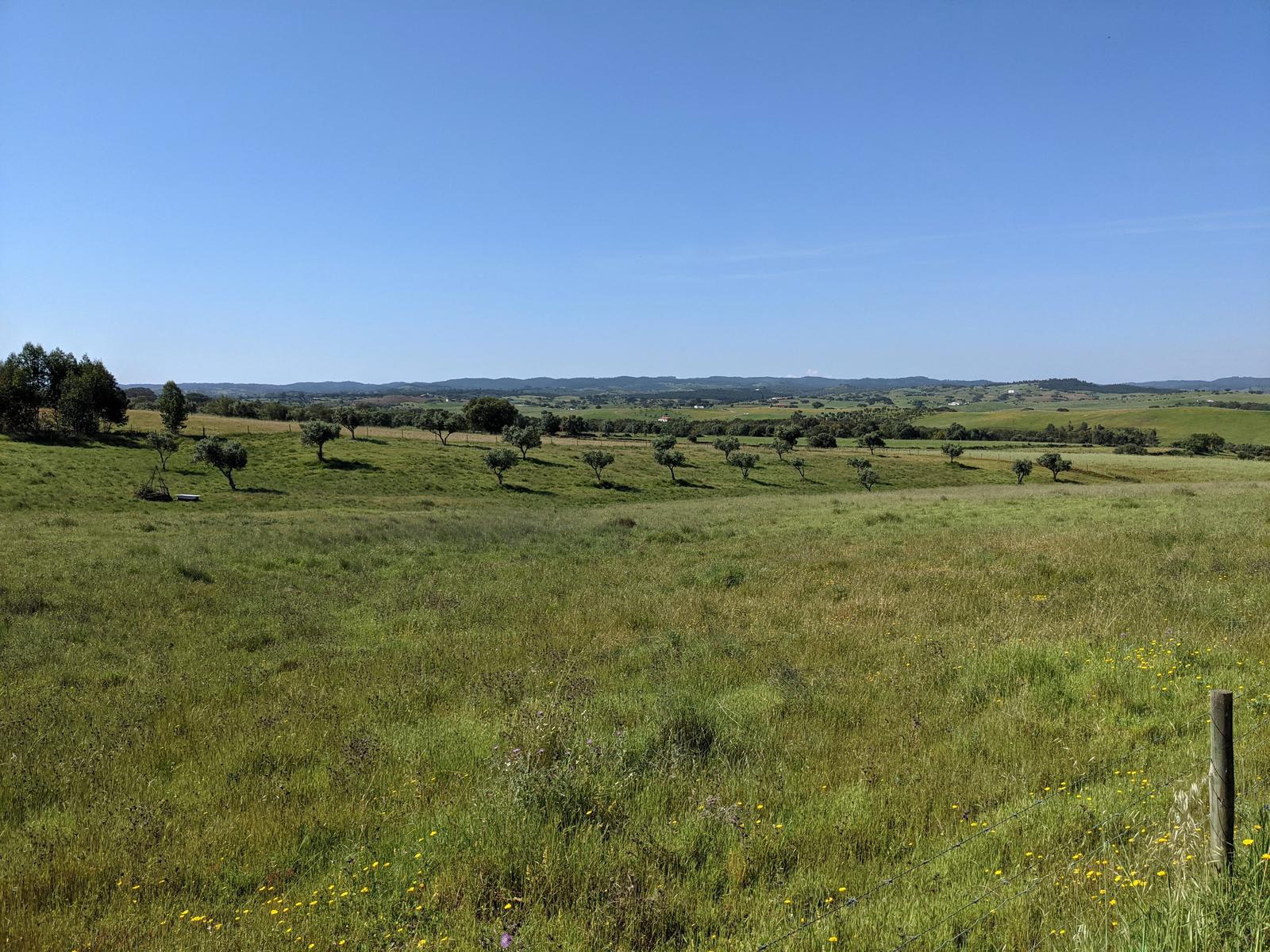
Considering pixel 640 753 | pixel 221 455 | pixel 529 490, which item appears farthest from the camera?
pixel 529 490

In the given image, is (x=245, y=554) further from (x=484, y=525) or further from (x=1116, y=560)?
(x=1116, y=560)

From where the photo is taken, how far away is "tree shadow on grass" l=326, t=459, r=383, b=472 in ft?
231

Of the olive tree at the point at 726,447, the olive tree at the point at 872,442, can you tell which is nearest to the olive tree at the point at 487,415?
the olive tree at the point at 726,447

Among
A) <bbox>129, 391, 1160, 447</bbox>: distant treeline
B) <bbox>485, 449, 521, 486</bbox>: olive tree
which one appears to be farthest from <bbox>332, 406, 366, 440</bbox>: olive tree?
<bbox>485, 449, 521, 486</bbox>: olive tree

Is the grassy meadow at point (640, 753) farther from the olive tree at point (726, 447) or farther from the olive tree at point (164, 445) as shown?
the olive tree at point (726, 447)

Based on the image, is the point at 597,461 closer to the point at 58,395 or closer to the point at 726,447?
the point at 726,447

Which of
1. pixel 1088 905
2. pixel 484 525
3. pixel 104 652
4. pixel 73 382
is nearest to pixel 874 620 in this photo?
pixel 1088 905

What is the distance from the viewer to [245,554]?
20.0 metres

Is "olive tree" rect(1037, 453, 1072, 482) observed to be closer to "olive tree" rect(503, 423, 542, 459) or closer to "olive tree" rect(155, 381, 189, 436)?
"olive tree" rect(503, 423, 542, 459)

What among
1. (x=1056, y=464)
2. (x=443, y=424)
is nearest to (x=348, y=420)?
(x=443, y=424)

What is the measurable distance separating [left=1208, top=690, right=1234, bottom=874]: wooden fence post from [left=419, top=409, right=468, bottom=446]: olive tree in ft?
320

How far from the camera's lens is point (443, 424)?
111062 millimetres

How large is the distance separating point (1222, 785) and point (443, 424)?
112882mm

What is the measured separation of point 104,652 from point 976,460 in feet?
349
